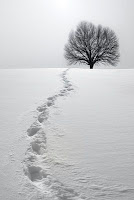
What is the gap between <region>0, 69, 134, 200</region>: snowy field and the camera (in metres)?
1.58

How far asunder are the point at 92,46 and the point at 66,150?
2506 cm

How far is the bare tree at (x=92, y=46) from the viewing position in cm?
2628

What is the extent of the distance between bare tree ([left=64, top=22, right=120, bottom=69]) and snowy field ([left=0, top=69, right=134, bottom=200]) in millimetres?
23030

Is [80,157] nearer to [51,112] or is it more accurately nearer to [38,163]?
[38,163]

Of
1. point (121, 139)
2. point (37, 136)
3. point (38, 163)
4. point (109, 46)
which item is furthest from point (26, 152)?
point (109, 46)

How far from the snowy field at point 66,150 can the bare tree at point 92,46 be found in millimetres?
23030

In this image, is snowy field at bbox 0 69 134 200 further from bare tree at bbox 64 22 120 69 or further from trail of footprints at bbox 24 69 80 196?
bare tree at bbox 64 22 120 69

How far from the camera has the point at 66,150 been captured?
84.1 inches

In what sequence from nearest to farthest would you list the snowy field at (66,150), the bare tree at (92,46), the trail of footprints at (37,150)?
the snowy field at (66,150)
the trail of footprints at (37,150)
the bare tree at (92,46)

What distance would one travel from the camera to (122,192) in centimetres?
155

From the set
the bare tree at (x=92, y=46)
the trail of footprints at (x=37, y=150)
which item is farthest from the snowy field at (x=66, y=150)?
the bare tree at (x=92, y=46)

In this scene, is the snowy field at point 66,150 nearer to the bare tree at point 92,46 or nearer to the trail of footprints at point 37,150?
the trail of footprints at point 37,150

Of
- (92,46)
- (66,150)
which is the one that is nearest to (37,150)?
(66,150)

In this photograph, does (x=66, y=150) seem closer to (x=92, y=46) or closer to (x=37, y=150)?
(x=37, y=150)
